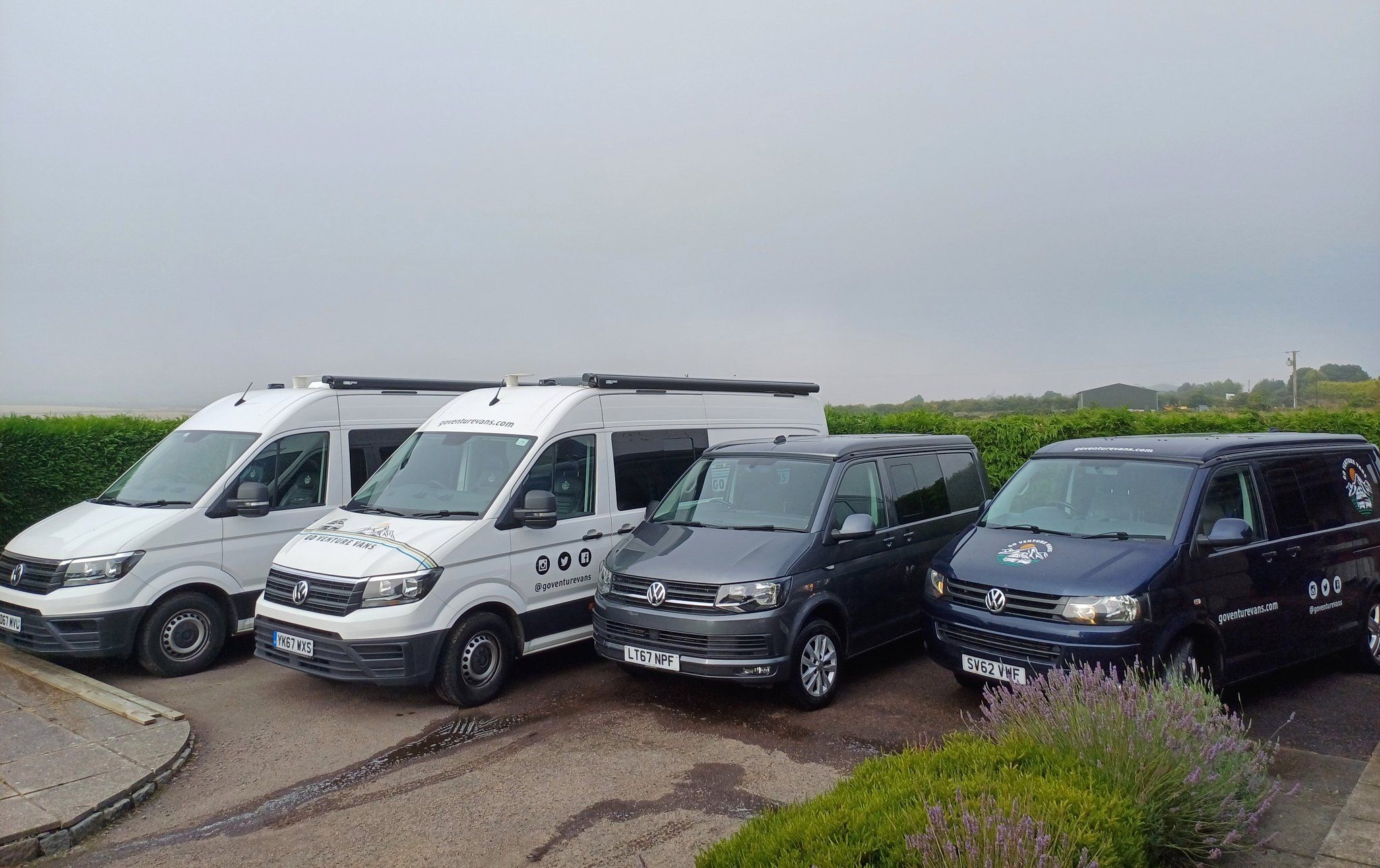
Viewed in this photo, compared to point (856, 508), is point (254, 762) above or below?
below

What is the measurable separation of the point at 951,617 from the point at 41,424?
11743mm

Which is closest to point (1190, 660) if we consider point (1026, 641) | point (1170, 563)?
point (1170, 563)

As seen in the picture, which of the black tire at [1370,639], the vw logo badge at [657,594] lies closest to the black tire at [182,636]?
the vw logo badge at [657,594]

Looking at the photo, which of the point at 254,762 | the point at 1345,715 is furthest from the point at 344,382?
the point at 1345,715

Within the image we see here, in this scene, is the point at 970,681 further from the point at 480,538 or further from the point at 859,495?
the point at 480,538

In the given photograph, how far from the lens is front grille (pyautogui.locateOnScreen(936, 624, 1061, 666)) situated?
6.08 m

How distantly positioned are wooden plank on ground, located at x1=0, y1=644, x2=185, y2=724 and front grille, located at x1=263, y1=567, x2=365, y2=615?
3.51 ft

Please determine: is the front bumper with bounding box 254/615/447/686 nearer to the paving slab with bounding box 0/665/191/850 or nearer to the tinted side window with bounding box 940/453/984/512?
the paving slab with bounding box 0/665/191/850

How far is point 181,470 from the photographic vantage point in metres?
9.03

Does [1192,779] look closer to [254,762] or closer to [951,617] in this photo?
[951,617]

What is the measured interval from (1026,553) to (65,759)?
21.4 feet

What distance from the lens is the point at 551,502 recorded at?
7.59 metres

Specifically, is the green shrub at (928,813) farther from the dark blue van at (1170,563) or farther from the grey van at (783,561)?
the grey van at (783,561)

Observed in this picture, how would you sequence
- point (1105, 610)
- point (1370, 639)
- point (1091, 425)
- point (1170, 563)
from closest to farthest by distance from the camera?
point (1105, 610), point (1170, 563), point (1370, 639), point (1091, 425)
